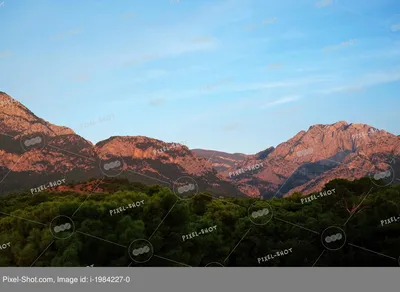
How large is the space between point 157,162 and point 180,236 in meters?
91.1

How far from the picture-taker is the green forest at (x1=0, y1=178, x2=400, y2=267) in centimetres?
3400

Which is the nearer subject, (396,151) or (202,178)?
(396,151)

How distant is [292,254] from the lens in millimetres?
41125

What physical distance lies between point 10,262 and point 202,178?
81607 millimetres

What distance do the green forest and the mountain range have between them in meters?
38.8

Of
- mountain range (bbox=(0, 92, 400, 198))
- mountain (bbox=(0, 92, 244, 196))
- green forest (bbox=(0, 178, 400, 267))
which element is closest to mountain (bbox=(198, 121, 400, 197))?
mountain range (bbox=(0, 92, 400, 198))

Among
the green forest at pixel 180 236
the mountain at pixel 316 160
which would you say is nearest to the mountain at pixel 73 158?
the mountain at pixel 316 160

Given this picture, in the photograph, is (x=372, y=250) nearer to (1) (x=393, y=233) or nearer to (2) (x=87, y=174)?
(1) (x=393, y=233)

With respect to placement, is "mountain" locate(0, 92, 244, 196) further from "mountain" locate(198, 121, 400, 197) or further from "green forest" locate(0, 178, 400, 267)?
"green forest" locate(0, 178, 400, 267)

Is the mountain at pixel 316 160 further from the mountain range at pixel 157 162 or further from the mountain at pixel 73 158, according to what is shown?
the mountain at pixel 73 158

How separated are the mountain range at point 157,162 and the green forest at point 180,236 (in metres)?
38.8

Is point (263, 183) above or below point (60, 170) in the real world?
below

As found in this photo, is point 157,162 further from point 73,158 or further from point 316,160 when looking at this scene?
point 316,160
